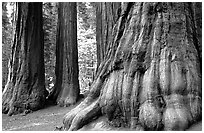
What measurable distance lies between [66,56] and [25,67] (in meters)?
1.52

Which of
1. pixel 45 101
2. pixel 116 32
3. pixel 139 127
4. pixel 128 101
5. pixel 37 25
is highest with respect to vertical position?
pixel 37 25

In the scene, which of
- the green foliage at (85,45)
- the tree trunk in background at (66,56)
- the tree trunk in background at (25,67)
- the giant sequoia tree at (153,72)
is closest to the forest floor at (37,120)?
the tree trunk in background at (25,67)

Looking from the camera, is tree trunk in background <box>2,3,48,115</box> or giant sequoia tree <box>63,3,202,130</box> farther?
Result: tree trunk in background <box>2,3,48,115</box>

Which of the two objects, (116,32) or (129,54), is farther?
(116,32)

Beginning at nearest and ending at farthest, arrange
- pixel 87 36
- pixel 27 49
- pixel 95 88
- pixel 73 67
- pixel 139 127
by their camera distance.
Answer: pixel 139 127, pixel 95 88, pixel 27 49, pixel 73 67, pixel 87 36

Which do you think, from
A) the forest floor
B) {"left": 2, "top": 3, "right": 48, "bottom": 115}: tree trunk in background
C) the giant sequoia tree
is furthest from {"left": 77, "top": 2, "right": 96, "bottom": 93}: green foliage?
the giant sequoia tree

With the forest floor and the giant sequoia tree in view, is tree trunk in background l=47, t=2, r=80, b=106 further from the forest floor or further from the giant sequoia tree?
the giant sequoia tree

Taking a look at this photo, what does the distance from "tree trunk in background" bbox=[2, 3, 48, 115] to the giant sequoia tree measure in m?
4.68

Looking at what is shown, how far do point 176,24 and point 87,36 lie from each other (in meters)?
14.4

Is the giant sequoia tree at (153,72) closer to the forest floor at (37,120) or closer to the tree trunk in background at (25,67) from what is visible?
the forest floor at (37,120)

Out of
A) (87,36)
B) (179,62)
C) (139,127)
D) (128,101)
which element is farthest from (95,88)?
(87,36)

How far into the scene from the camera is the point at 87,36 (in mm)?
17391

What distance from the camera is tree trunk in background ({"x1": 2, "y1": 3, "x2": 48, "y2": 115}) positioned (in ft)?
25.7

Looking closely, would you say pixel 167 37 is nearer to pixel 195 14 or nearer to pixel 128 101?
pixel 195 14
